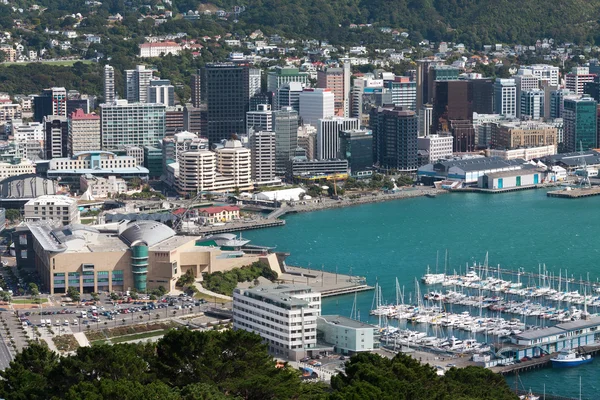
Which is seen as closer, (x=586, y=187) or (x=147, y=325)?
(x=147, y=325)

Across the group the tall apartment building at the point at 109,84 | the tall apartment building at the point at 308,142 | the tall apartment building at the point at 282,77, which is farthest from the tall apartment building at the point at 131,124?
the tall apartment building at the point at 109,84

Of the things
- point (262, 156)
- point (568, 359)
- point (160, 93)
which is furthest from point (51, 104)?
point (568, 359)

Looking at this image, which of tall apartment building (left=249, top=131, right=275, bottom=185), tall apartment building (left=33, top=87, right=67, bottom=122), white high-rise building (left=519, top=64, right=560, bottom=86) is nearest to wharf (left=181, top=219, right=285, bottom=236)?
tall apartment building (left=249, top=131, right=275, bottom=185)

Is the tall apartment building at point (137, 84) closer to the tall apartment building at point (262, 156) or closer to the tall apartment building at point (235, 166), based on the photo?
the tall apartment building at point (262, 156)

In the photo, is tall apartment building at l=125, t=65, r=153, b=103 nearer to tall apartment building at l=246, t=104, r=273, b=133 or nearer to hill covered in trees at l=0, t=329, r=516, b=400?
tall apartment building at l=246, t=104, r=273, b=133

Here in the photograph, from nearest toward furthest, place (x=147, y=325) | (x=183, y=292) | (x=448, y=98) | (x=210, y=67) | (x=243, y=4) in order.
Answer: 1. (x=147, y=325)
2. (x=183, y=292)
3. (x=210, y=67)
4. (x=448, y=98)
5. (x=243, y=4)

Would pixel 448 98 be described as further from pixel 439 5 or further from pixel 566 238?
pixel 439 5

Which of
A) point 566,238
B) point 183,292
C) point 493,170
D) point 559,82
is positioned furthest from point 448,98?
point 183,292

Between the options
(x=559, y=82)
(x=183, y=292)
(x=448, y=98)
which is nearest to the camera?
(x=183, y=292)
